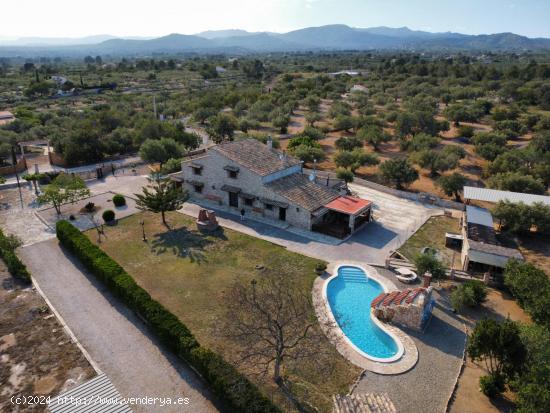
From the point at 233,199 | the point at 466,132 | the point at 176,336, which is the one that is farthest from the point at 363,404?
the point at 466,132

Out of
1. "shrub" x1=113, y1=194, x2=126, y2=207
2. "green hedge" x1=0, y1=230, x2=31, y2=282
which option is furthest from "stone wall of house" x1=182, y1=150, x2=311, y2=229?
"green hedge" x1=0, y1=230, x2=31, y2=282

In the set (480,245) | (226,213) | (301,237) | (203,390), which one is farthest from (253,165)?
(203,390)

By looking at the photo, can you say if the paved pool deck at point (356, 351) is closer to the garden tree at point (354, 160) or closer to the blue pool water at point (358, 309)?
the blue pool water at point (358, 309)

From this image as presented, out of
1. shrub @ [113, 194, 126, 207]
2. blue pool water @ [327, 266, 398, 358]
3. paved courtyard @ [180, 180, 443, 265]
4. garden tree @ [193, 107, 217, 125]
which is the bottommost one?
blue pool water @ [327, 266, 398, 358]

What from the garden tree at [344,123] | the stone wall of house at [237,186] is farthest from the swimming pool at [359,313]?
the garden tree at [344,123]

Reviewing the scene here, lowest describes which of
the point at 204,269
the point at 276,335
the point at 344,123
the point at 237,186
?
the point at 204,269

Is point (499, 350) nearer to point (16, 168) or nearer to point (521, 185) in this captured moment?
point (521, 185)

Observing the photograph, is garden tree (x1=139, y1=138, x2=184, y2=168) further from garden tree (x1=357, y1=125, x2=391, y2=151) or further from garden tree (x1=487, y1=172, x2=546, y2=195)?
garden tree (x1=487, y1=172, x2=546, y2=195)
